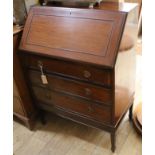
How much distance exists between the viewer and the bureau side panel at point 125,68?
116cm

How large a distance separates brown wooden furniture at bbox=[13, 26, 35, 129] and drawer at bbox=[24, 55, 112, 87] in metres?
0.10

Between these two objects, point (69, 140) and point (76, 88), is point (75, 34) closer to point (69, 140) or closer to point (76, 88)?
point (76, 88)

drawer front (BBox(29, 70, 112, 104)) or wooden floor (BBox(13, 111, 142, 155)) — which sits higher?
drawer front (BBox(29, 70, 112, 104))

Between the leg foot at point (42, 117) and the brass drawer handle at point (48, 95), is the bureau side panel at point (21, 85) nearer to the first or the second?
the leg foot at point (42, 117)

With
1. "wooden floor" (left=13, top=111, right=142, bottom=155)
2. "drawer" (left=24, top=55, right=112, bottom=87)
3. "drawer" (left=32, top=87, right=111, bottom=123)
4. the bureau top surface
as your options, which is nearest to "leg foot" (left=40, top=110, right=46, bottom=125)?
"wooden floor" (left=13, top=111, right=142, bottom=155)

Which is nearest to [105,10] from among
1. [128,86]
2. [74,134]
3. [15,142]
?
[128,86]

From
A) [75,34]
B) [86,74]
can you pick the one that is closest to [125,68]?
[86,74]

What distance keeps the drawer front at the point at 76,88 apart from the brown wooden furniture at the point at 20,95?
0.10 meters

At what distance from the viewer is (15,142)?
5.58ft

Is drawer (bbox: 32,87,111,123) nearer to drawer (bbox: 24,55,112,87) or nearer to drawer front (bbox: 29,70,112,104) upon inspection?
drawer front (bbox: 29,70,112,104)

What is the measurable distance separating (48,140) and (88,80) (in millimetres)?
735

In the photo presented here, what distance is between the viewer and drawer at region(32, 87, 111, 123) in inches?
52.1

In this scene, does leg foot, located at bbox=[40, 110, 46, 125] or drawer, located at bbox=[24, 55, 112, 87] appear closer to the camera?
drawer, located at bbox=[24, 55, 112, 87]
